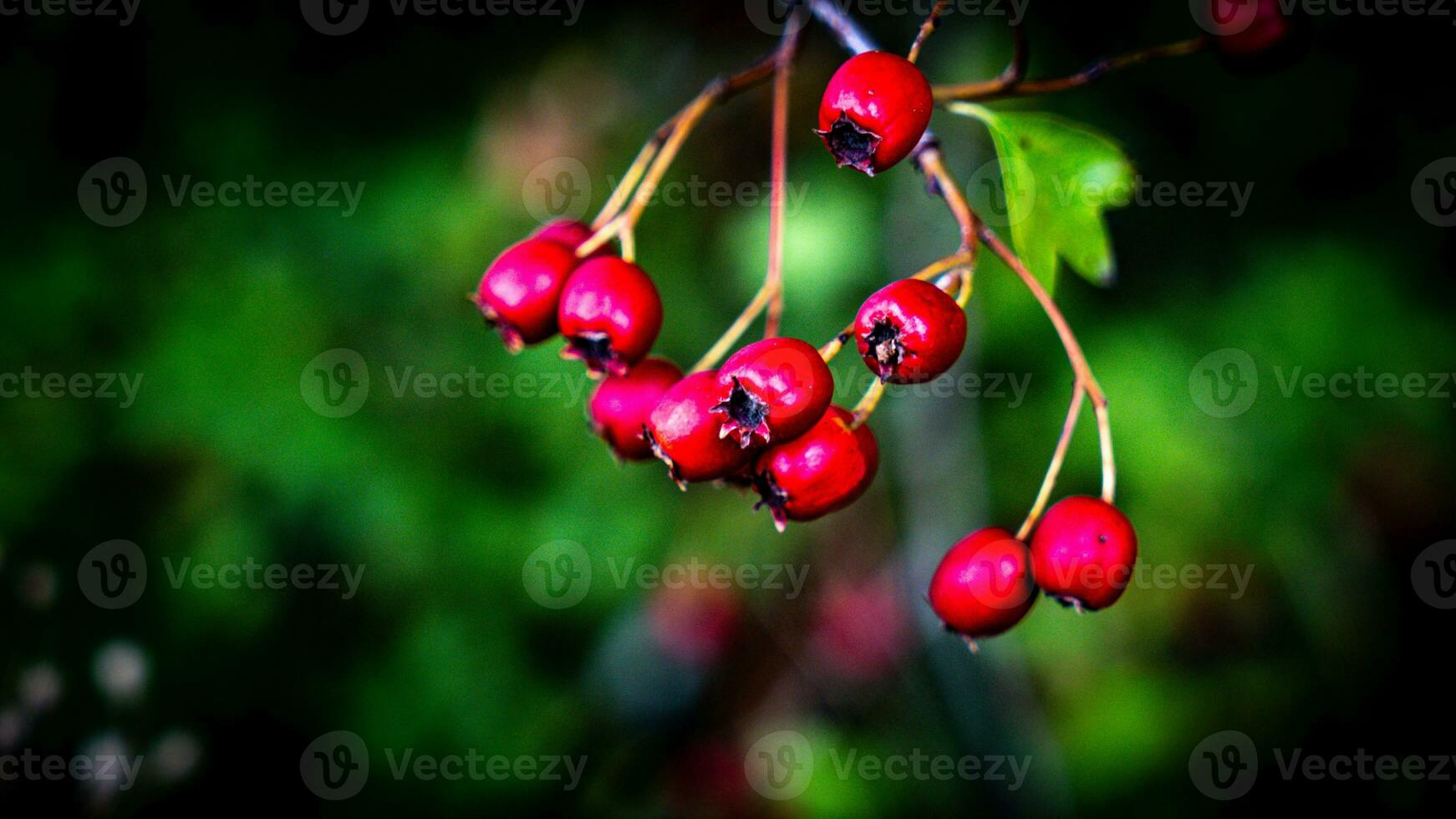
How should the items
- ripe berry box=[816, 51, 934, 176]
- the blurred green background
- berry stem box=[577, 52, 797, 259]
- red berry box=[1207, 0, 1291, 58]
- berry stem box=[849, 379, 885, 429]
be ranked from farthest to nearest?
the blurred green background → red berry box=[1207, 0, 1291, 58] → berry stem box=[577, 52, 797, 259] → berry stem box=[849, 379, 885, 429] → ripe berry box=[816, 51, 934, 176]

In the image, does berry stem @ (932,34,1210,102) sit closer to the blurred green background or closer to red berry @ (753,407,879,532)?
red berry @ (753,407,879,532)

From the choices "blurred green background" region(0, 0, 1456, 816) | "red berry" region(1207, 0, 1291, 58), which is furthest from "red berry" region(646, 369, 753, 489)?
"blurred green background" region(0, 0, 1456, 816)

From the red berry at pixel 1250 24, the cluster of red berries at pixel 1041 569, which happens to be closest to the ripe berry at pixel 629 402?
the cluster of red berries at pixel 1041 569

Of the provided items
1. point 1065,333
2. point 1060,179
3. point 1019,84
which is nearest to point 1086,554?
point 1065,333

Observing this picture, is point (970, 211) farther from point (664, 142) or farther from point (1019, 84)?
point (664, 142)

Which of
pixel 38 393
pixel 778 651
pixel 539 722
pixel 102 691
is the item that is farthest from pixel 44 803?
pixel 778 651
